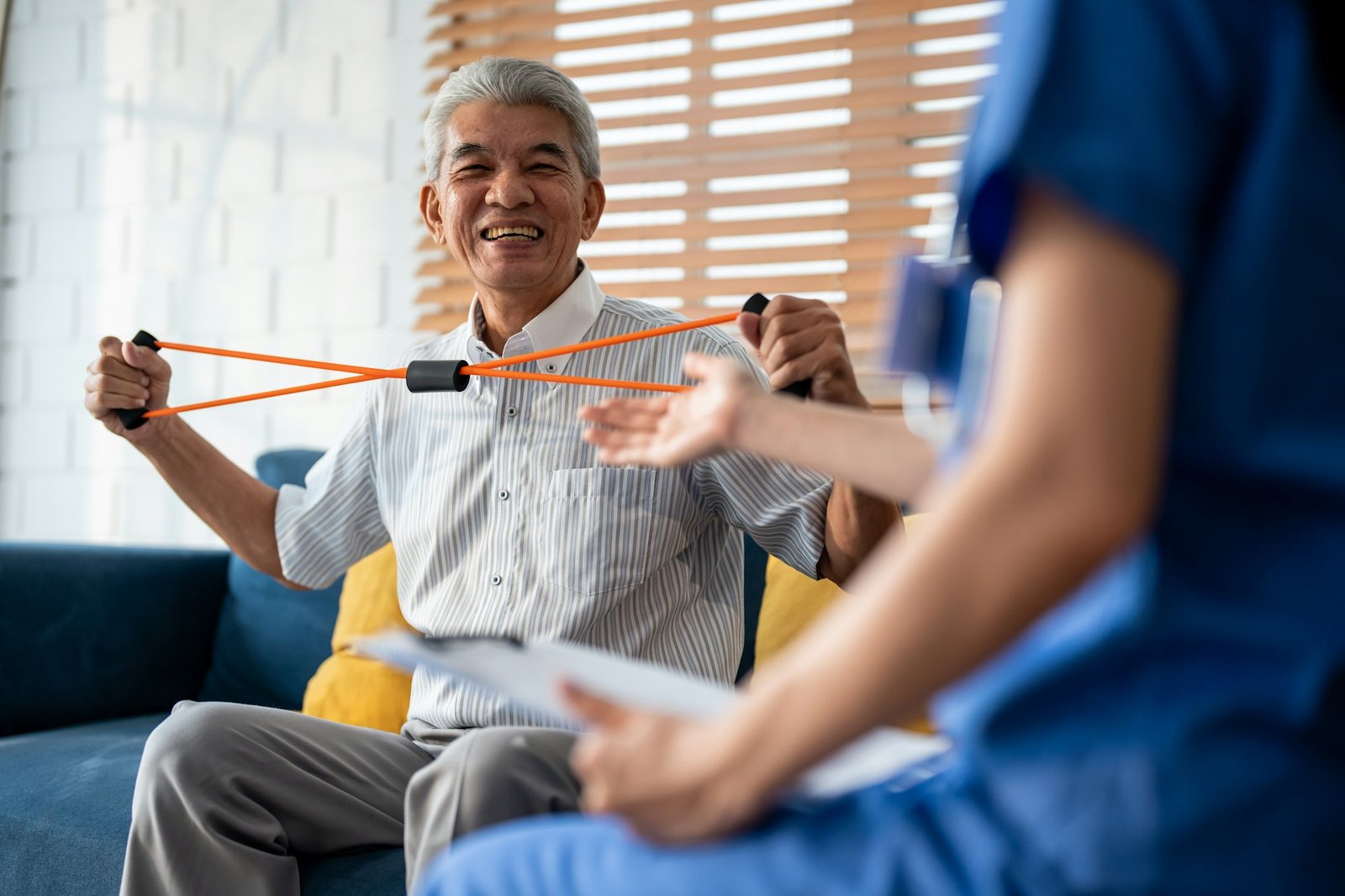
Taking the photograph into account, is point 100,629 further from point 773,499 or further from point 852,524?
point 852,524

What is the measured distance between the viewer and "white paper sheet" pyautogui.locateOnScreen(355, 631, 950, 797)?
65 centimetres

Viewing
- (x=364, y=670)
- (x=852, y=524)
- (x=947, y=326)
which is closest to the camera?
(x=947, y=326)

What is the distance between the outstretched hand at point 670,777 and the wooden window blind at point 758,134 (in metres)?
1.95

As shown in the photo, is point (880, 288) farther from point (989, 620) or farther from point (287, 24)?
point (989, 620)

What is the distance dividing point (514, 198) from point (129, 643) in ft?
3.84

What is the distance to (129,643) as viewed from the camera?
7.16 ft

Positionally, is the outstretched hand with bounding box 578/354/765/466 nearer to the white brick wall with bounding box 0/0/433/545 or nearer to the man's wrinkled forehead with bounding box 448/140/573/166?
the man's wrinkled forehead with bounding box 448/140/573/166

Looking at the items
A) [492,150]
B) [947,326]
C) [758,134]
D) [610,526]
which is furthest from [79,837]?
[758,134]

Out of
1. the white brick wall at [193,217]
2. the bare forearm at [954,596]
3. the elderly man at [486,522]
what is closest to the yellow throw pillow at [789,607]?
A: the elderly man at [486,522]

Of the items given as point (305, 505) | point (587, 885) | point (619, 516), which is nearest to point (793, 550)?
point (619, 516)

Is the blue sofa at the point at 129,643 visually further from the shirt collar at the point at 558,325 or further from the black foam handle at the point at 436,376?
the black foam handle at the point at 436,376

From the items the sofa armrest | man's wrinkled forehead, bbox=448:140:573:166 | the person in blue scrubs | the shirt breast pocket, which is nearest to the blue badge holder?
the person in blue scrubs

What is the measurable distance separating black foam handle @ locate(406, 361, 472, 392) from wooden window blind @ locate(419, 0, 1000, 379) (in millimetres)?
1139

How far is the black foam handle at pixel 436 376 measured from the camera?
1492 mm
